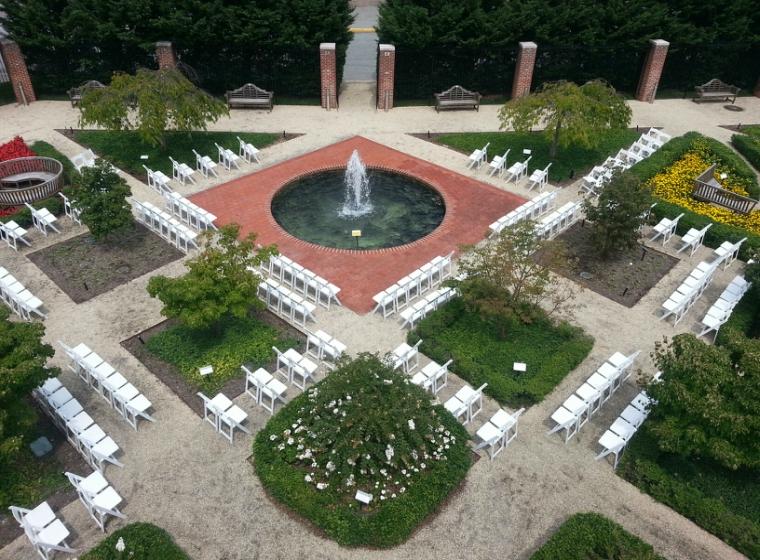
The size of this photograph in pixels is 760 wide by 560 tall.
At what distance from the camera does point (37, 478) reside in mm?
10125

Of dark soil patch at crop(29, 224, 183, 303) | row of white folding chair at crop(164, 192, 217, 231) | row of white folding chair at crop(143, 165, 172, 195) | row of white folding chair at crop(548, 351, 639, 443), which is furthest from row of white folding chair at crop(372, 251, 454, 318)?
row of white folding chair at crop(143, 165, 172, 195)

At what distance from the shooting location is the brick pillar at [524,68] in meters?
24.3

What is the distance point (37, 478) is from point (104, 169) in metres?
8.46

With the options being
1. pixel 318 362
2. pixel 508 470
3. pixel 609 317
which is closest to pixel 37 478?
pixel 318 362

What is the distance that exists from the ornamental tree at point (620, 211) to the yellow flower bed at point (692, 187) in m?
3.91

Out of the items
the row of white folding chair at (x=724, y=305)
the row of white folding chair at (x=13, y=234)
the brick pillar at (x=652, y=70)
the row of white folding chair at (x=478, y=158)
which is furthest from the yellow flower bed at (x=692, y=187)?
the row of white folding chair at (x=13, y=234)

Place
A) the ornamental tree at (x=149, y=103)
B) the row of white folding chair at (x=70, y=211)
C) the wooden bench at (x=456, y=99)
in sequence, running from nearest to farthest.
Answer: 1. the row of white folding chair at (x=70, y=211)
2. the ornamental tree at (x=149, y=103)
3. the wooden bench at (x=456, y=99)

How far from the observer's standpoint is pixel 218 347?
1276cm

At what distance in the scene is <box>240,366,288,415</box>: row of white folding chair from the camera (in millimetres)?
11367

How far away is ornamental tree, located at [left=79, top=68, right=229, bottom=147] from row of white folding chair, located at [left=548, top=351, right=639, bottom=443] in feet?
46.4

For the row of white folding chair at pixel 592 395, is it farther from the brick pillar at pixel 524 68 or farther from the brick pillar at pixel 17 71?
the brick pillar at pixel 17 71

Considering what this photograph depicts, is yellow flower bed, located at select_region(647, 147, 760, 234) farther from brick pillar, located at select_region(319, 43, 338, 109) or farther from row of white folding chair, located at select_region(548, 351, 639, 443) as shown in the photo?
brick pillar, located at select_region(319, 43, 338, 109)

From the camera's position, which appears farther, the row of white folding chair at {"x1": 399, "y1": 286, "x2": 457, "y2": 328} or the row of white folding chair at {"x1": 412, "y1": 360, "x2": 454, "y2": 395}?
the row of white folding chair at {"x1": 399, "y1": 286, "x2": 457, "y2": 328}

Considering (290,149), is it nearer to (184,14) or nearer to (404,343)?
(184,14)
